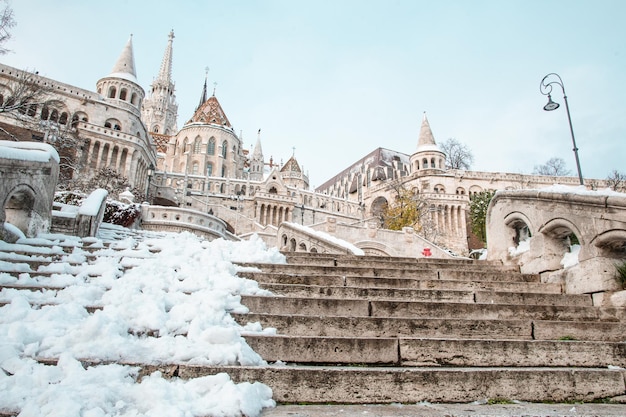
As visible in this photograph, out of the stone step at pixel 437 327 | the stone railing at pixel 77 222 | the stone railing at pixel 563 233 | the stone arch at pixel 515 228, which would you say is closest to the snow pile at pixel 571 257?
the stone railing at pixel 563 233

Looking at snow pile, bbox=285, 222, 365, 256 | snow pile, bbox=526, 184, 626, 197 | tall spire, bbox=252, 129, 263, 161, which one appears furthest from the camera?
tall spire, bbox=252, 129, 263, 161

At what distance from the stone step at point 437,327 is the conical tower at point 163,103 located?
80.6 metres

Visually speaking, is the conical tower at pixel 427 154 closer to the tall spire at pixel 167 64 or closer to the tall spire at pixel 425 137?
the tall spire at pixel 425 137

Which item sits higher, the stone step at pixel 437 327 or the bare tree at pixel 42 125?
the bare tree at pixel 42 125

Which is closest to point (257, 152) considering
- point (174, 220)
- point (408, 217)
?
point (408, 217)

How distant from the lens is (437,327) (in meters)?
3.92

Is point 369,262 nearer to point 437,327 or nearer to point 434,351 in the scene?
point 437,327

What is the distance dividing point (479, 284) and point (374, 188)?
5174 centimetres

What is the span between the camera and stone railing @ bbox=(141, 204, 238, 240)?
70.4 ft

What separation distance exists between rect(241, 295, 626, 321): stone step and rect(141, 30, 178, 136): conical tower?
80.2 meters

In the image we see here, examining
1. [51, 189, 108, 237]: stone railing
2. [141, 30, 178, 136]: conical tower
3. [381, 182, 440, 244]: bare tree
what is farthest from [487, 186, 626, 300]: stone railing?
[141, 30, 178, 136]: conical tower

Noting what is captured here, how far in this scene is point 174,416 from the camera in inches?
86.6

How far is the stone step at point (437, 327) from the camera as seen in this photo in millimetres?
3723

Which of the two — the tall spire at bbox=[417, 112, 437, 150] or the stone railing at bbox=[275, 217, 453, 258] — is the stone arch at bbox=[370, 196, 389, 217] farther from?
the stone railing at bbox=[275, 217, 453, 258]
